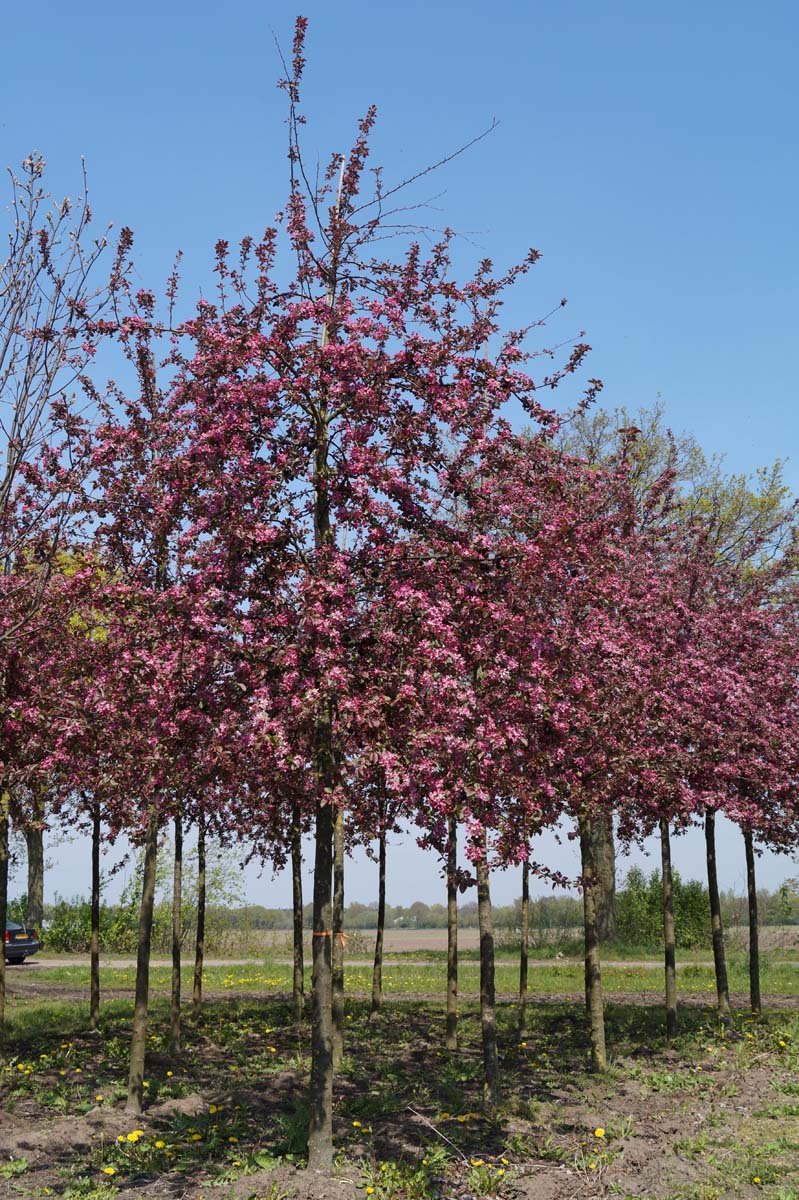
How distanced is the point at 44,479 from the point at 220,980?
1568 cm

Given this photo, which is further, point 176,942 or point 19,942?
point 19,942

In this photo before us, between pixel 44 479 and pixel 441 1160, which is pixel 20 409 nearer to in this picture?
pixel 44 479

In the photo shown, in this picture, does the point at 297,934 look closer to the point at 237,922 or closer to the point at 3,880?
the point at 3,880

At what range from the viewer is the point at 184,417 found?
434 inches

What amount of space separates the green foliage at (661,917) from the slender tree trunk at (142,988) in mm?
25311

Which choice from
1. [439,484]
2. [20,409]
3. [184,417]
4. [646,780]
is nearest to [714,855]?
[646,780]

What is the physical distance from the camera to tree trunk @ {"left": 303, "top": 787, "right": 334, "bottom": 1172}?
9156mm

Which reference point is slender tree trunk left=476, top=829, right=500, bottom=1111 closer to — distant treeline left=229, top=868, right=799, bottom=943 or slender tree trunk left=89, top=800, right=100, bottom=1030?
slender tree trunk left=89, top=800, right=100, bottom=1030

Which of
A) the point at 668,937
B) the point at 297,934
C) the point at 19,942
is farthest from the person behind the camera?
the point at 19,942

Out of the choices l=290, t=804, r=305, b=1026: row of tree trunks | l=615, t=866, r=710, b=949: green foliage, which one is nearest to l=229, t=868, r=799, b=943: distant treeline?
l=615, t=866, r=710, b=949: green foliage

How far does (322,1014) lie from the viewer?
372 inches

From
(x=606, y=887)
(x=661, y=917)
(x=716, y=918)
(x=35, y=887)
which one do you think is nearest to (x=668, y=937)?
(x=716, y=918)

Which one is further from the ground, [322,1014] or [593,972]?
[322,1014]

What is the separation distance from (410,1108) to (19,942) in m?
21.5
